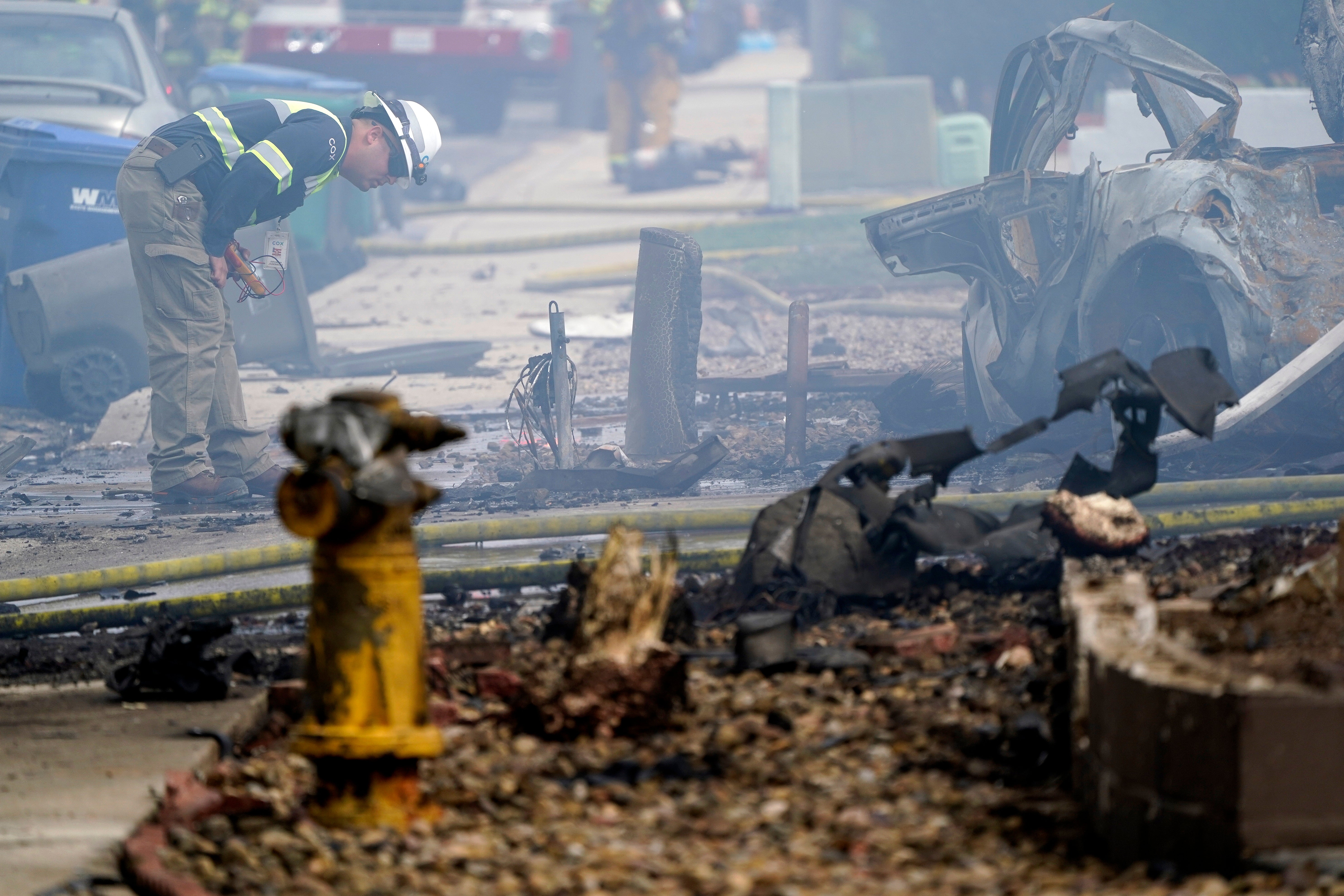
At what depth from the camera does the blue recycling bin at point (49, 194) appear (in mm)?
9930

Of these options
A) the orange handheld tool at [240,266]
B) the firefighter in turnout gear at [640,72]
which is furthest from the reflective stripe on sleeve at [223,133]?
the firefighter in turnout gear at [640,72]

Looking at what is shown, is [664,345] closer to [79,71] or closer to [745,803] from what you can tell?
[745,803]

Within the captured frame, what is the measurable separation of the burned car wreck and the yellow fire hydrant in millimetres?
5039

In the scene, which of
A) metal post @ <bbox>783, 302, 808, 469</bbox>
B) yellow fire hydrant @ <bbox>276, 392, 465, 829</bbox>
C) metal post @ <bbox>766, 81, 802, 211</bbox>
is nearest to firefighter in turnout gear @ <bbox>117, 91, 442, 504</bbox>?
metal post @ <bbox>783, 302, 808, 469</bbox>

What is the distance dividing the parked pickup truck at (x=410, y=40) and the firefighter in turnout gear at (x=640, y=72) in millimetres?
749

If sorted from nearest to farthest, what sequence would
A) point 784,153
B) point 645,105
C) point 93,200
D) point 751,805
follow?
point 751,805 → point 93,200 → point 784,153 → point 645,105

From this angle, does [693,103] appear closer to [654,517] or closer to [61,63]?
[61,63]

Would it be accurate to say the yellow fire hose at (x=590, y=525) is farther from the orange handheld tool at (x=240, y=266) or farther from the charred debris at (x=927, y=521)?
the orange handheld tool at (x=240, y=266)

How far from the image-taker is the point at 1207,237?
6.85 metres

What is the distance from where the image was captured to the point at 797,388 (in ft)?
27.5

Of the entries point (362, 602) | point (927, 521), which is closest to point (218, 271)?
point (927, 521)

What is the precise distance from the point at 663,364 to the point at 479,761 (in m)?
5.34

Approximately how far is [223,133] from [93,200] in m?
2.48

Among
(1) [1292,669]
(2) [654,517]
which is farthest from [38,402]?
(1) [1292,669]
